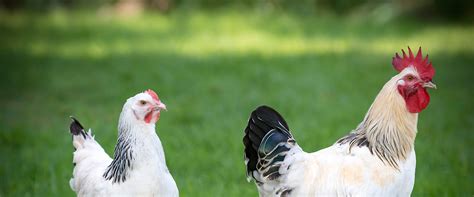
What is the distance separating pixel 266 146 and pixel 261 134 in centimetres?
9

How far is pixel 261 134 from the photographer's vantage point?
4.80m

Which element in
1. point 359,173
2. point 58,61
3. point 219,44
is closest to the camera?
point 359,173

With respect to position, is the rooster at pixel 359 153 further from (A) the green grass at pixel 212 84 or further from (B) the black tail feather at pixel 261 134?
(A) the green grass at pixel 212 84

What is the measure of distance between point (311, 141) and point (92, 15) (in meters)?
9.80

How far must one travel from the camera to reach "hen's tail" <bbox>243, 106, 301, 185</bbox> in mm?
4750

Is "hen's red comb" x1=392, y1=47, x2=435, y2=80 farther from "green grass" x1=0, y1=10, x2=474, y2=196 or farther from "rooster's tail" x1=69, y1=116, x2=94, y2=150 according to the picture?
"rooster's tail" x1=69, y1=116, x2=94, y2=150

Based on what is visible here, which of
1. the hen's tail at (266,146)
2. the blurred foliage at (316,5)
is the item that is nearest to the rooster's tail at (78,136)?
the hen's tail at (266,146)

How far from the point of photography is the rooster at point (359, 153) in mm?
4676

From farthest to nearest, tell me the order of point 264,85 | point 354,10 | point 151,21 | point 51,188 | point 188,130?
point 354,10
point 151,21
point 264,85
point 188,130
point 51,188

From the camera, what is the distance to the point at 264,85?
10.9m

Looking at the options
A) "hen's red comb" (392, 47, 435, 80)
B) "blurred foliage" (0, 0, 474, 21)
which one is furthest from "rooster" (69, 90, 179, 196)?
"blurred foliage" (0, 0, 474, 21)

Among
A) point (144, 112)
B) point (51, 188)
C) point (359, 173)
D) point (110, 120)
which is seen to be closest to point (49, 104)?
point (110, 120)

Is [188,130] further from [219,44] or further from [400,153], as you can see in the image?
[219,44]

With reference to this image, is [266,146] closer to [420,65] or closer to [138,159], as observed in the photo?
[138,159]
